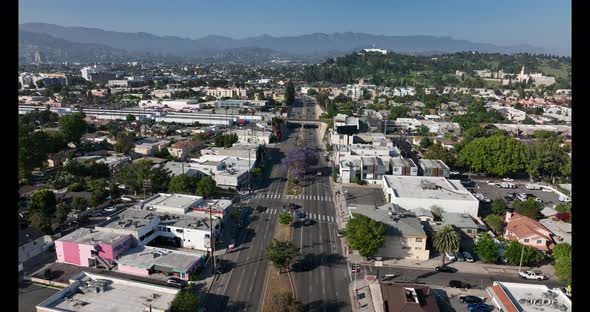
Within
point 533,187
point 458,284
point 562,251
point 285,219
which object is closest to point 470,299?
point 458,284

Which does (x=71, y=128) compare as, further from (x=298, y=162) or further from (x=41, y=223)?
(x=298, y=162)

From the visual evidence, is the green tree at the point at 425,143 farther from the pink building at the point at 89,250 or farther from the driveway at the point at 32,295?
the driveway at the point at 32,295

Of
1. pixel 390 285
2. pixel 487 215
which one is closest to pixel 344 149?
pixel 487 215

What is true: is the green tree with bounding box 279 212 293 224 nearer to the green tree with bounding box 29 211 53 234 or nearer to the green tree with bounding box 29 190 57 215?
the green tree with bounding box 29 211 53 234
